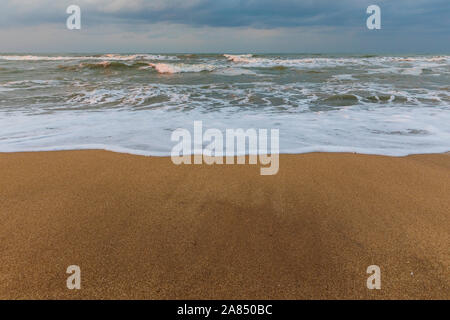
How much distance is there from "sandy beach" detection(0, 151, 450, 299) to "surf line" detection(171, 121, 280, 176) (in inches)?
8.1

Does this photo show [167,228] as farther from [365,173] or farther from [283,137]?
[283,137]

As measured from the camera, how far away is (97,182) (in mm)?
2404

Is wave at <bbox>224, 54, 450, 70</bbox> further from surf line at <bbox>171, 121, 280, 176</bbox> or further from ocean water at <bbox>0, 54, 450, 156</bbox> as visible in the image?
surf line at <bbox>171, 121, 280, 176</bbox>

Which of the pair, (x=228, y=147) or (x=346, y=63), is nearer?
(x=228, y=147)

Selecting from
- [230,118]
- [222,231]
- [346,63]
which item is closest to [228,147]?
[222,231]

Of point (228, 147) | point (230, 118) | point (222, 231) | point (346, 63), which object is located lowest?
point (222, 231)

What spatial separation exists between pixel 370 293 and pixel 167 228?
1212mm

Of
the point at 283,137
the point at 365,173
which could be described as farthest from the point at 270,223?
the point at 283,137

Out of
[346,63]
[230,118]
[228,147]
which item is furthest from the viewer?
[346,63]

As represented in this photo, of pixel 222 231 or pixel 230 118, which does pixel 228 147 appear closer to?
pixel 222 231

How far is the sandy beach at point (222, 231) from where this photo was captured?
53.8 inches

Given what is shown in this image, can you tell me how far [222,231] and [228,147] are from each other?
1786mm

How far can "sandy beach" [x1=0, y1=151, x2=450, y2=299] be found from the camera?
4.49 feet

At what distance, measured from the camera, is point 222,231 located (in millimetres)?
1768
